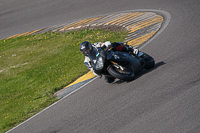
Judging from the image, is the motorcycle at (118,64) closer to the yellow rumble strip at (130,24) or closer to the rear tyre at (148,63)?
the rear tyre at (148,63)

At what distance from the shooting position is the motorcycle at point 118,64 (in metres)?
8.36

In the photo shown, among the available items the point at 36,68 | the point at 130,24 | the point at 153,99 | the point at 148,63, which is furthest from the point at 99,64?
the point at 130,24

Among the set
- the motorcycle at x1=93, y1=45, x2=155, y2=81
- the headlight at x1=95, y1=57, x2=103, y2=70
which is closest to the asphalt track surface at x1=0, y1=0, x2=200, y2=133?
the motorcycle at x1=93, y1=45, x2=155, y2=81

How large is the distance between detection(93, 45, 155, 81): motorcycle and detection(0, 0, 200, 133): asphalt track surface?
0.28 metres

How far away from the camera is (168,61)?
9.05 m

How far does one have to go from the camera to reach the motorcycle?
8.36m

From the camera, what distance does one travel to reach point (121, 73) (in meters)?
8.38

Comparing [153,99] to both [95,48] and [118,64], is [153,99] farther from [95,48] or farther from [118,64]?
[95,48]

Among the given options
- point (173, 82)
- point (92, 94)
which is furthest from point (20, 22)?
point (173, 82)

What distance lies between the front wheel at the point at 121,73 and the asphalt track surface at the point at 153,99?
0.21m

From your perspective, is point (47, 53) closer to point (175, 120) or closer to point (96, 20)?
point (96, 20)

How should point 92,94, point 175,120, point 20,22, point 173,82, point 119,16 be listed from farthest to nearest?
1. point 20,22
2. point 119,16
3. point 92,94
4. point 173,82
5. point 175,120

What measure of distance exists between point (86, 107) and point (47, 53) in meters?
6.37

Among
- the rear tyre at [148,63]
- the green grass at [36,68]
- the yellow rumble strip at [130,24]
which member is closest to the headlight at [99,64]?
the rear tyre at [148,63]
